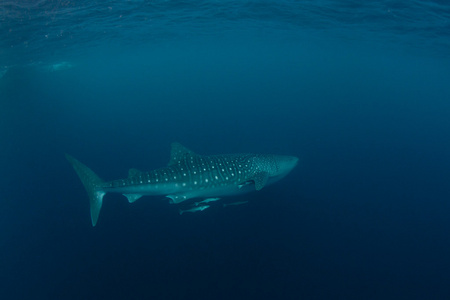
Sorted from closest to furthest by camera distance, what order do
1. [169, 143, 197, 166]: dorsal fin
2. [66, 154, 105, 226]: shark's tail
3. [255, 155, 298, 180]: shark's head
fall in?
[66, 154, 105, 226]: shark's tail → [169, 143, 197, 166]: dorsal fin → [255, 155, 298, 180]: shark's head

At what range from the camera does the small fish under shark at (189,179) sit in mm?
6922

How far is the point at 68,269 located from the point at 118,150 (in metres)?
9.20

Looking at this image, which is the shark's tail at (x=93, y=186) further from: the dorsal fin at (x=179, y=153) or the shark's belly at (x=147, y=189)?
the dorsal fin at (x=179, y=153)

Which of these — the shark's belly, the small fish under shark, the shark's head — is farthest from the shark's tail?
the shark's head

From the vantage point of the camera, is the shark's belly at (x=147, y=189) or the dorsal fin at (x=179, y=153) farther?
the dorsal fin at (x=179, y=153)

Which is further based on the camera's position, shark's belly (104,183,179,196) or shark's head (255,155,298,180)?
shark's head (255,155,298,180)

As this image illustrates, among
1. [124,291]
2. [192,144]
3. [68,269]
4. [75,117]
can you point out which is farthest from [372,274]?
[75,117]

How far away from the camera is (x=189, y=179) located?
24.6 ft

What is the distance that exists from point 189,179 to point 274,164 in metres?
3.00

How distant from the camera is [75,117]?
80.4 feet

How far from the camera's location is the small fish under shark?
22.7 ft

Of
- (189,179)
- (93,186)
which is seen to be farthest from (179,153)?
(93,186)

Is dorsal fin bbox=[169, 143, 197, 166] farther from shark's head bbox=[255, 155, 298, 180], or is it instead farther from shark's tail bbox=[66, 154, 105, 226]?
shark's head bbox=[255, 155, 298, 180]

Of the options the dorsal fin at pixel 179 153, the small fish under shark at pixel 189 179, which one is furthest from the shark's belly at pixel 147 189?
the dorsal fin at pixel 179 153
